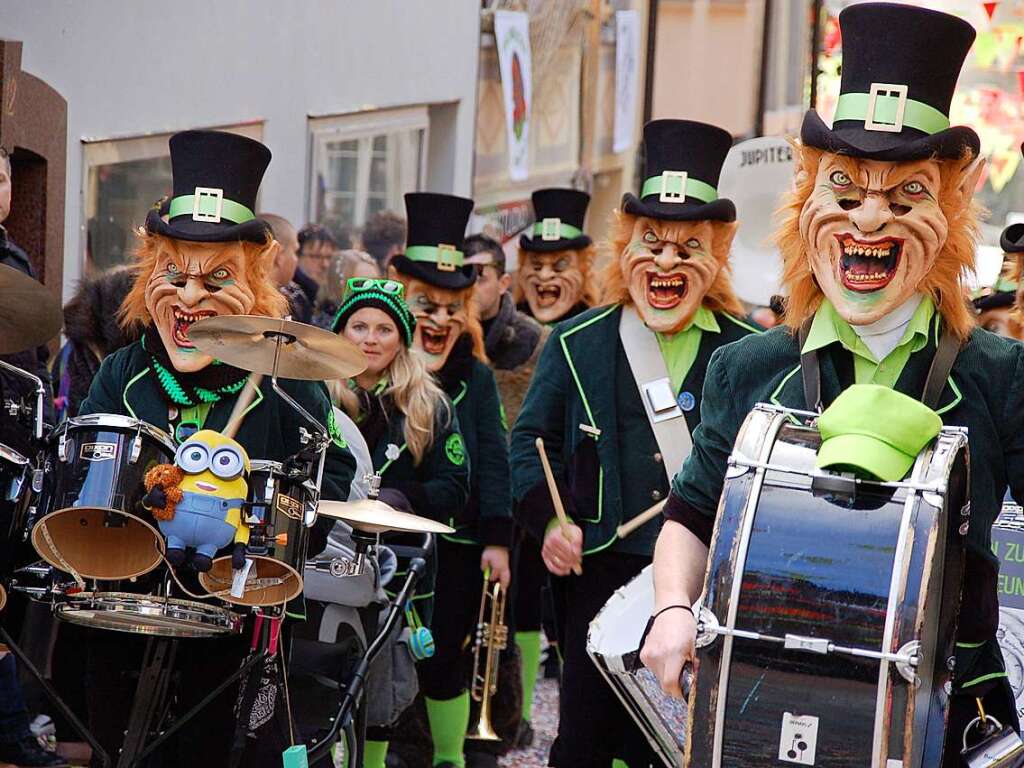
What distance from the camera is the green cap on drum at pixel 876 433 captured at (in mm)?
3186

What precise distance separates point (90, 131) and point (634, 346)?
119 inches

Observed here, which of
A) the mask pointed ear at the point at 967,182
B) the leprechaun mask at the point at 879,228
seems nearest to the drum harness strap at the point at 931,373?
the leprechaun mask at the point at 879,228

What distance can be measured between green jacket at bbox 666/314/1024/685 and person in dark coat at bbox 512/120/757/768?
1802 mm

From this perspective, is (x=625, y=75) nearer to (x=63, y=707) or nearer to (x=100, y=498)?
(x=63, y=707)

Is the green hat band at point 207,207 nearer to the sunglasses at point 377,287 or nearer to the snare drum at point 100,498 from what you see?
the snare drum at point 100,498

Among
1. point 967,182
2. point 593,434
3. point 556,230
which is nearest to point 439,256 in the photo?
point 593,434

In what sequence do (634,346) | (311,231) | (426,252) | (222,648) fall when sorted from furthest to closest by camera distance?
(311,231) → (426,252) → (634,346) → (222,648)

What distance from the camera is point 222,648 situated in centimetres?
472

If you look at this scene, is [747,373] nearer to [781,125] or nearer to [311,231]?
[311,231]

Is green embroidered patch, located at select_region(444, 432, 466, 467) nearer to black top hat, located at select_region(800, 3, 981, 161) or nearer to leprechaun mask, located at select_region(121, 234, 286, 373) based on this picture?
leprechaun mask, located at select_region(121, 234, 286, 373)

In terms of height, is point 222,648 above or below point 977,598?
below

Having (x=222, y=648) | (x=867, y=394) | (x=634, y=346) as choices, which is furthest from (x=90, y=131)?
(x=867, y=394)

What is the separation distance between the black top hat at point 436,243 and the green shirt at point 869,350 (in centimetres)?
334

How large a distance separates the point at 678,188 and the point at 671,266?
26 cm
